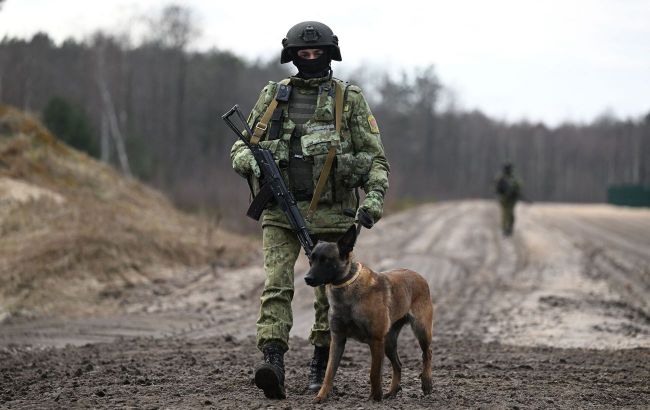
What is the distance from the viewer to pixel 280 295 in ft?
20.2

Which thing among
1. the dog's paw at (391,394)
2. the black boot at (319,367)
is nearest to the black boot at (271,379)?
the black boot at (319,367)

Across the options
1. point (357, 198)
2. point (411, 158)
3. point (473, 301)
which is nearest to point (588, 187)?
point (411, 158)

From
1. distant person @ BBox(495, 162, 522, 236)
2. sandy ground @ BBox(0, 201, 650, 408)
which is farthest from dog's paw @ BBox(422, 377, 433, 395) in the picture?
distant person @ BBox(495, 162, 522, 236)

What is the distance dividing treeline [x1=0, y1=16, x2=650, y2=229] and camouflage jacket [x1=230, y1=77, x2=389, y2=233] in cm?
1849

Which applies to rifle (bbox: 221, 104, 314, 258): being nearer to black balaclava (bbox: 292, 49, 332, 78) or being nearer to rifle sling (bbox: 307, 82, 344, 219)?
rifle sling (bbox: 307, 82, 344, 219)

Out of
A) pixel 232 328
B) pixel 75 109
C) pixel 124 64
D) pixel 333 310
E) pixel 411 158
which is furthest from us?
pixel 411 158

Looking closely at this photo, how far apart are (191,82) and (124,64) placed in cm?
1227

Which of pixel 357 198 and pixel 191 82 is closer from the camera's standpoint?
pixel 357 198

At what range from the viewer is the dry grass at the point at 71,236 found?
498 inches

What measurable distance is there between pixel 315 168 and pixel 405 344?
12.8 ft

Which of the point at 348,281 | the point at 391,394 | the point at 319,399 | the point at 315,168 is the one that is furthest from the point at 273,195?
the point at 391,394

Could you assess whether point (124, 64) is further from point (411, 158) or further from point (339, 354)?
point (411, 158)

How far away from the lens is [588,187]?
359 feet

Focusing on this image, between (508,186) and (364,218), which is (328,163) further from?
(508,186)
